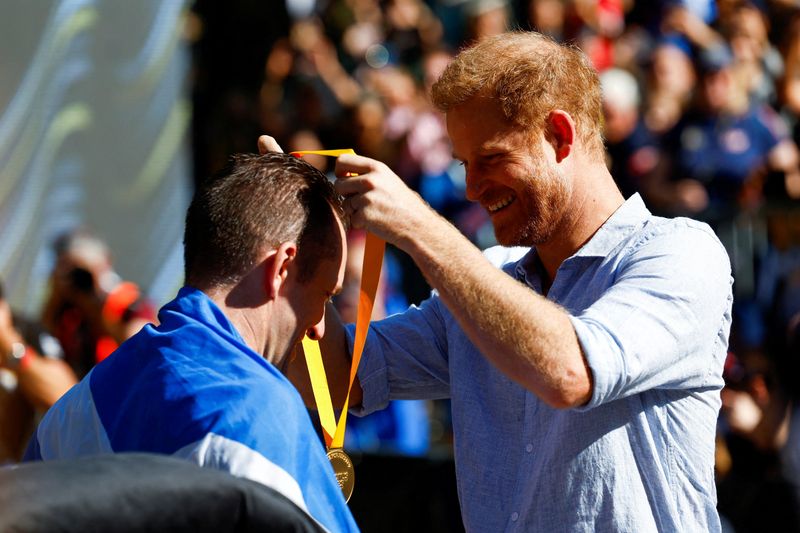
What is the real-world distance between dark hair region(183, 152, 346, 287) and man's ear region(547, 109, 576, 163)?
0.65 metres

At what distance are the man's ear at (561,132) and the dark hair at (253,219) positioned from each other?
0.65 meters

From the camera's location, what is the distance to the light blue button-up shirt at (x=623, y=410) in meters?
2.44

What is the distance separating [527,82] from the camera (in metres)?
2.82

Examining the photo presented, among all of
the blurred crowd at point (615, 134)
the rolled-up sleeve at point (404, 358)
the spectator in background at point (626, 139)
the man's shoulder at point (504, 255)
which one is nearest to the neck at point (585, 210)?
the man's shoulder at point (504, 255)

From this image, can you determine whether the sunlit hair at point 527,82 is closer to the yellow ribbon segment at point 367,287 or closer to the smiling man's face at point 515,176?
the smiling man's face at point 515,176

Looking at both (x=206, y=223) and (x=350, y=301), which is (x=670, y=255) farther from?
(x=350, y=301)

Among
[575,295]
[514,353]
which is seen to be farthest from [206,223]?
[575,295]

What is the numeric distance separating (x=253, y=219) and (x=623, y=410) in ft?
2.97

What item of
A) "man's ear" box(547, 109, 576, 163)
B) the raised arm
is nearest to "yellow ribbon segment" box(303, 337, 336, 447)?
the raised arm

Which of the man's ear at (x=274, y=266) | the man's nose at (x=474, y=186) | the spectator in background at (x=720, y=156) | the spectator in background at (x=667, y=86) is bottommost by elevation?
the spectator in background at (x=720, y=156)

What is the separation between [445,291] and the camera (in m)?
2.39

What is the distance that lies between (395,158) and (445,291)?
5.14m

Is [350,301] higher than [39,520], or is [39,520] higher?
[39,520]

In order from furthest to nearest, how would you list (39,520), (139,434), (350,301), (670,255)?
1. (350,301)
2. (670,255)
3. (139,434)
4. (39,520)
